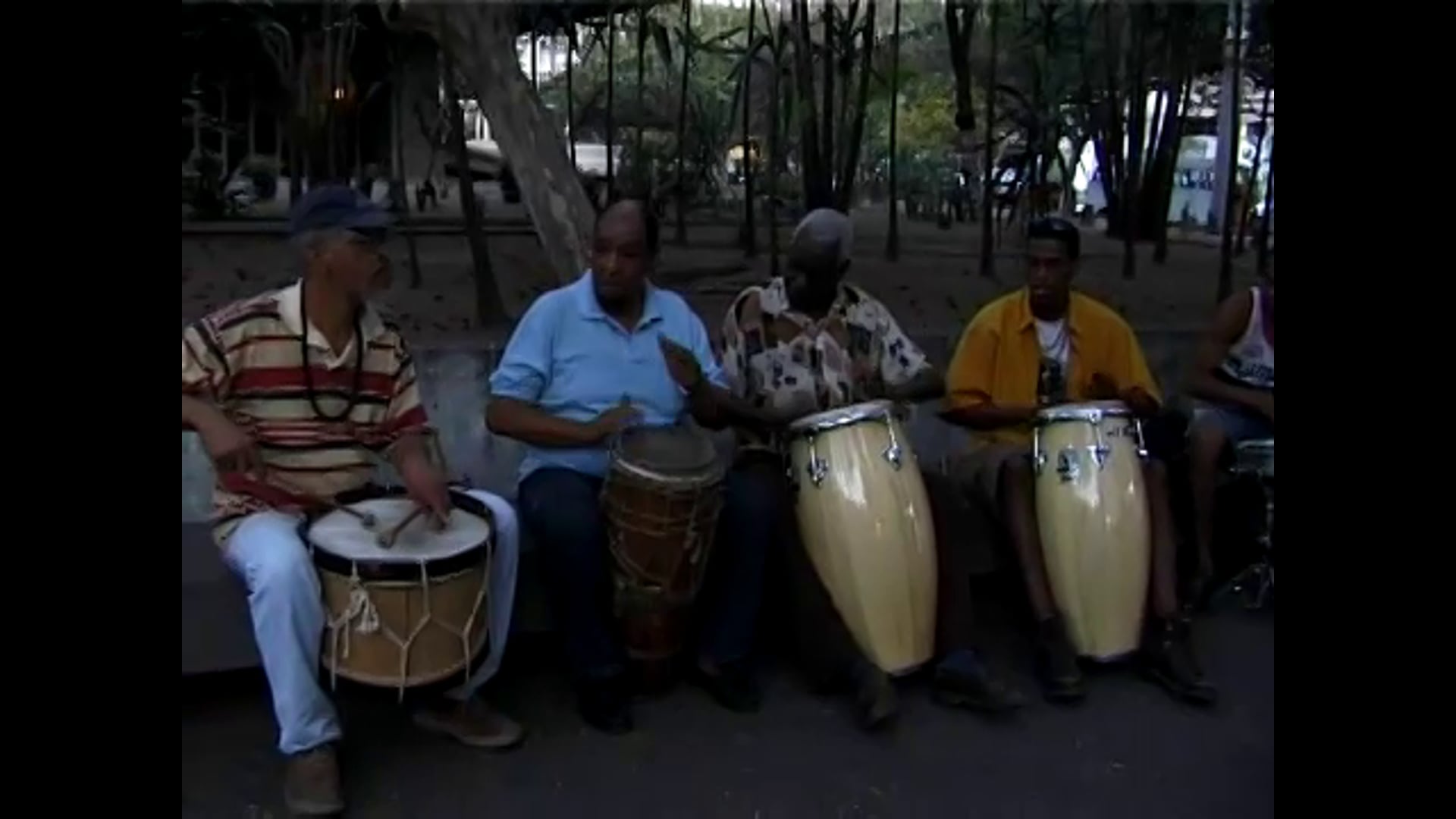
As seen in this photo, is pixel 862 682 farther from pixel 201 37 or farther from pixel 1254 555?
pixel 201 37

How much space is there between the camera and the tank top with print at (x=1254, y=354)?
5457mm

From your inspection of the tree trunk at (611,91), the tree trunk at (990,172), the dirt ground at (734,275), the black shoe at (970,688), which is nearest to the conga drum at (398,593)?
the black shoe at (970,688)

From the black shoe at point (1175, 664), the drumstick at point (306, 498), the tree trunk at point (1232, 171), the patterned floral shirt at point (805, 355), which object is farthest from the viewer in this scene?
the tree trunk at point (1232, 171)

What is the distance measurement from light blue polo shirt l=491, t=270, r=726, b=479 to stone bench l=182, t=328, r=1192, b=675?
26 centimetres

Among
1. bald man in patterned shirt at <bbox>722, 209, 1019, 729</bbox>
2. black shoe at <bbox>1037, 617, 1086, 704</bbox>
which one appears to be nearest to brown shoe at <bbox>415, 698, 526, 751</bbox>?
bald man in patterned shirt at <bbox>722, 209, 1019, 729</bbox>

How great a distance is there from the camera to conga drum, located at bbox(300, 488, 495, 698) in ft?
12.5

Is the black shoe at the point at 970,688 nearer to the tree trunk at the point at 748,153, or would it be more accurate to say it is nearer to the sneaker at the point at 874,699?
the sneaker at the point at 874,699

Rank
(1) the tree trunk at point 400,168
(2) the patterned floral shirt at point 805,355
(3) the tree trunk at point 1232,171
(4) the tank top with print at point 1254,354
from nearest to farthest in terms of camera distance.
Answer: (2) the patterned floral shirt at point 805,355, (4) the tank top with print at point 1254,354, (1) the tree trunk at point 400,168, (3) the tree trunk at point 1232,171

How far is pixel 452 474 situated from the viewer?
5.32 m

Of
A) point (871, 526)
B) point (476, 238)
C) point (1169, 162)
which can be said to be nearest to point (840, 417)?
point (871, 526)

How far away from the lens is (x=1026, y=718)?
4.59m

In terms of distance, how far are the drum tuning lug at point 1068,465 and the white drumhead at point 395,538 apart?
150 centimetres

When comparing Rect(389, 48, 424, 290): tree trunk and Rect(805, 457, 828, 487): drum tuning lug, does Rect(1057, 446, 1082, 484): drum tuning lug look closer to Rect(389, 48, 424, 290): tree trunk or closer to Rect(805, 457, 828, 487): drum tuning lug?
Rect(805, 457, 828, 487): drum tuning lug
